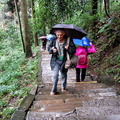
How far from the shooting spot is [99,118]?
7.62ft

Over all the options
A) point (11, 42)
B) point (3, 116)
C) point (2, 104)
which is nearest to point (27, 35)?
point (2, 104)

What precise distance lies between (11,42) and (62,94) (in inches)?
691

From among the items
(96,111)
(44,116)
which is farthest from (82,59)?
(44,116)

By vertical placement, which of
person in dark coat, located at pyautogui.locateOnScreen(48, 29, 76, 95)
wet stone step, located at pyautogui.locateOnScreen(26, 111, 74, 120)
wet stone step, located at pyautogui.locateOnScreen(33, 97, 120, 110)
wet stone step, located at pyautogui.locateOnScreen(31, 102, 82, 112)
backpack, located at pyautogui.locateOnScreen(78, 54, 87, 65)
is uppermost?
person in dark coat, located at pyautogui.locateOnScreen(48, 29, 76, 95)

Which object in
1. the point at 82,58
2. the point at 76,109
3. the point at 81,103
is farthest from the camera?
the point at 82,58

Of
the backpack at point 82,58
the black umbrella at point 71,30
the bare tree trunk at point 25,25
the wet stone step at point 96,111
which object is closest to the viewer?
the wet stone step at point 96,111

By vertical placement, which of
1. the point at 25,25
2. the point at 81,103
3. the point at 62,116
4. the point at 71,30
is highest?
the point at 71,30

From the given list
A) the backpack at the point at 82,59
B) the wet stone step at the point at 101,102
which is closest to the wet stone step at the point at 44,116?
the wet stone step at the point at 101,102

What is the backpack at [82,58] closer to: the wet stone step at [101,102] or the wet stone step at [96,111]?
the wet stone step at [101,102]

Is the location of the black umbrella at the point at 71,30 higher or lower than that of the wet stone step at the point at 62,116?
higher

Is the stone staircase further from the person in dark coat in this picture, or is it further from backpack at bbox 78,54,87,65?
backpack at bbox 78,54,87,65

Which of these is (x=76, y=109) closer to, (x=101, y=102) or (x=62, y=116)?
(x=62, y=116)

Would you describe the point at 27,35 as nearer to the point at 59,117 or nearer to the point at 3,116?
the point at 3,116

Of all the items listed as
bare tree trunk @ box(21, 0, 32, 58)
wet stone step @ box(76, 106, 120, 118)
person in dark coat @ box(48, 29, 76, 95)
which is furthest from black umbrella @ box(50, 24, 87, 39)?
bare tree trunk @ box(21, 0, 32, 58)
